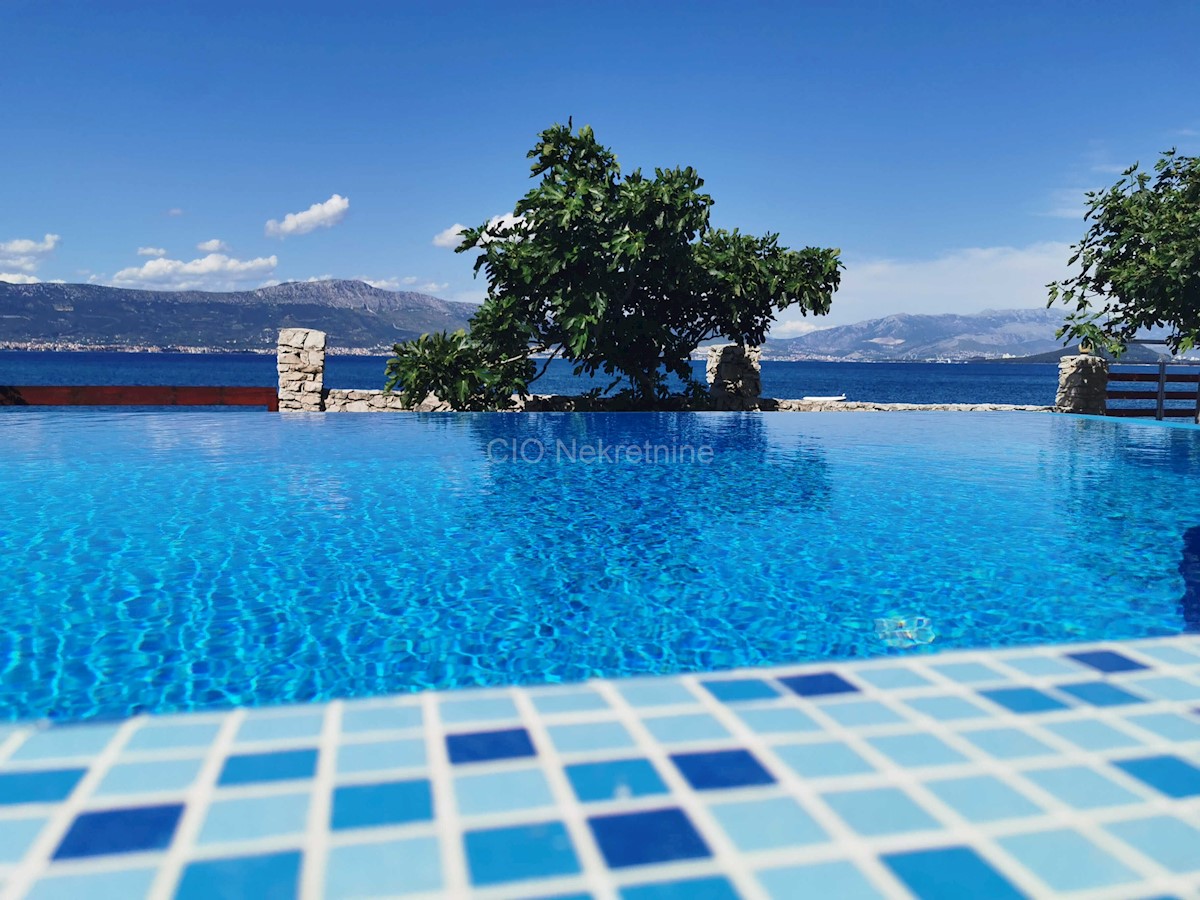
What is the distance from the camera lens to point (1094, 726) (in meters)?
3.33

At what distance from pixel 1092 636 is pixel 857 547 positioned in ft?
8.00

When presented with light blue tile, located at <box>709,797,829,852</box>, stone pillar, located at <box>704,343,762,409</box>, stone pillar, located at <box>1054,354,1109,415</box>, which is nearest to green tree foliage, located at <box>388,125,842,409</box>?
stone pillar, located at <box>704,343,762,409</box>

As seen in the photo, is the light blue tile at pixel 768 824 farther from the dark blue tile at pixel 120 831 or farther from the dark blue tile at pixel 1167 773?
the dark blue tile at pixel 120 831

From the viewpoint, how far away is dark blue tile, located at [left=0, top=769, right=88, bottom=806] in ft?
9.13

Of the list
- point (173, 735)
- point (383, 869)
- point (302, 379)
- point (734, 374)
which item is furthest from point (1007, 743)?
point (734, 374)

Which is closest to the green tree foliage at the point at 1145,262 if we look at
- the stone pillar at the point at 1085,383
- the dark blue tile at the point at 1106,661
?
the stone pillar at the point at 1085,383

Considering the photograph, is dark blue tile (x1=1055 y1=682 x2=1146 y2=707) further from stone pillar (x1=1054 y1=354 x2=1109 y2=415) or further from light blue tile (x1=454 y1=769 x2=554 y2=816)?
stone pillar (x1=1054 y1=354 x2=1109 y2=415)

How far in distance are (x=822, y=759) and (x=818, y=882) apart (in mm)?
Result: 754

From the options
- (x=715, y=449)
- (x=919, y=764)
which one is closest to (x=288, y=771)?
→ (x=919, y=764)

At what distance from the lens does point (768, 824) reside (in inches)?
103

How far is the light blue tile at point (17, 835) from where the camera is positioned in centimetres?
246

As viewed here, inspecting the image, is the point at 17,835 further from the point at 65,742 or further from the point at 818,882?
the point at 818,882

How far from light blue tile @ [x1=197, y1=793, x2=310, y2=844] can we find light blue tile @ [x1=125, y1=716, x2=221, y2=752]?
57 cm

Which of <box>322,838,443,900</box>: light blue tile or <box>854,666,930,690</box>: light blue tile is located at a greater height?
<box>854,666,930,690</box>: light blue tile
